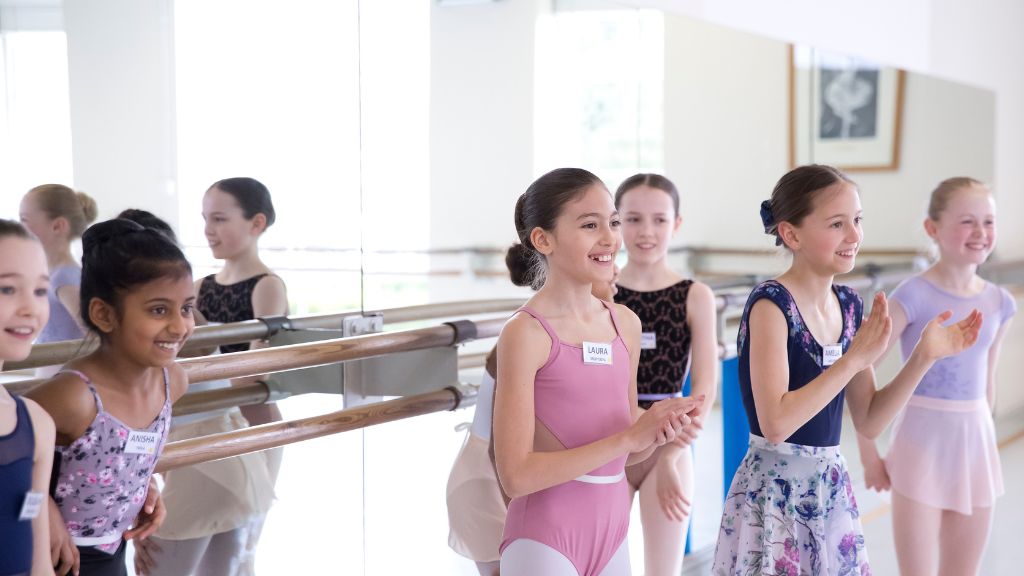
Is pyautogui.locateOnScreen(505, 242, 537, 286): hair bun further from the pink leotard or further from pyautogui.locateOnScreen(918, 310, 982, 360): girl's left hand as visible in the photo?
pyautogui.locateOnScreen(918, 310, 982, 360): girl's left hand

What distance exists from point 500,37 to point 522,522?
1296mm

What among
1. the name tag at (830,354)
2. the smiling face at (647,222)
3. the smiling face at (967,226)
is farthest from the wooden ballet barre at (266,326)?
the smiling face at (967,226)

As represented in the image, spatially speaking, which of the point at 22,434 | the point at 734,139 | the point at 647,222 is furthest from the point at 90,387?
the point at 734,139

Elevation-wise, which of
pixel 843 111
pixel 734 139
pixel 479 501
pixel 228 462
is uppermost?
pixel 843 111

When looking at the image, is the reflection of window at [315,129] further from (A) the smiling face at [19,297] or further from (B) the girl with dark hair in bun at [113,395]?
(A) the smiling face at [19,297]

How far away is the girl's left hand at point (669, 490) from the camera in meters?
2.07

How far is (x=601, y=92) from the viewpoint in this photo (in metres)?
2.90

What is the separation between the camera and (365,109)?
2.21 m

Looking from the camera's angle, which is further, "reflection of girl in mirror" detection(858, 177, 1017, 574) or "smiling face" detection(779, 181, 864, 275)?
"reflection of girl in mirror" detection(858, 177, 1017, 574)

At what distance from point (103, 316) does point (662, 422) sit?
79cm

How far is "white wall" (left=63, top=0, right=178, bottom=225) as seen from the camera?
5.22 feet

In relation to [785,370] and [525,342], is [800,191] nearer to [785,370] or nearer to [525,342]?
[785,370]

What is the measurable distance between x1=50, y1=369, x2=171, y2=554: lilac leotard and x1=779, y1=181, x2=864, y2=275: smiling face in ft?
3.93

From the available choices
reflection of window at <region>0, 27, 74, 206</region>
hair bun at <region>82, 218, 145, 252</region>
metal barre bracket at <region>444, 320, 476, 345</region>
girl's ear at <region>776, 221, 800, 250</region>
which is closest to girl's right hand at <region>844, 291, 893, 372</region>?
girl's ear at <region>776, 221, 800, 250</region>
